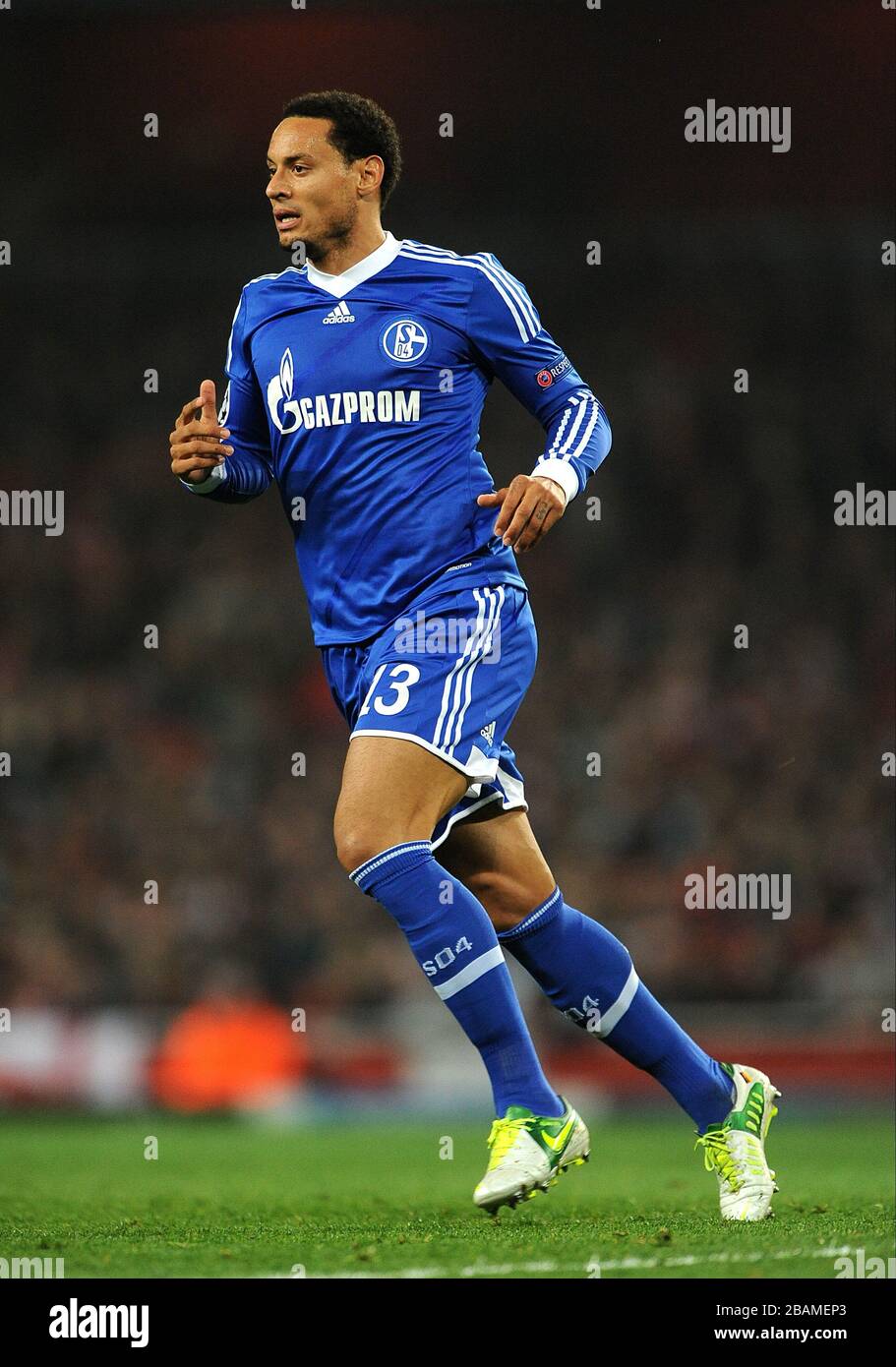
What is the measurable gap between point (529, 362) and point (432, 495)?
0.45 metres

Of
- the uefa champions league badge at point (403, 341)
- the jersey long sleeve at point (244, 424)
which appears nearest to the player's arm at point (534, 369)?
the uefa champions league badge at point (403, 341)

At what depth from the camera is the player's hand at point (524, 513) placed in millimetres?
4145

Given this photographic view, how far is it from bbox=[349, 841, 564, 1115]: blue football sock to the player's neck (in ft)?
5.19

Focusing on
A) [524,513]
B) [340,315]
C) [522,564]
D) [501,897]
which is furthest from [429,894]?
[522,564]

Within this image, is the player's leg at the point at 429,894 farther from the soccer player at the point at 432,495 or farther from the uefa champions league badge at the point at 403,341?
the uefa champions league badge at the point at 403,341

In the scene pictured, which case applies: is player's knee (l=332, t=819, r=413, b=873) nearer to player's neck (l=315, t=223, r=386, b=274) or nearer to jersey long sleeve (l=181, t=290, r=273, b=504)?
jersey long sleeve (l=181, t=290, r=273, b=504)

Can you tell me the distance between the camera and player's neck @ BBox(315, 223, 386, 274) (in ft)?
15.4

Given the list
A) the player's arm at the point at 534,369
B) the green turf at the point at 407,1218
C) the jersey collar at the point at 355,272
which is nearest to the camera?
the green turf at the point at 407,1218

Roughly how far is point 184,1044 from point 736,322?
8.45m

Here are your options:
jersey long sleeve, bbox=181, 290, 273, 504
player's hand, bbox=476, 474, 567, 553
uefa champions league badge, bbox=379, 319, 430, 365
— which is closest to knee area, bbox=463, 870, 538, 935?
player's hand, bbox=476, 474, 567, 553

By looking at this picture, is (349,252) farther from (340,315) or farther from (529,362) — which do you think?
(529,362)

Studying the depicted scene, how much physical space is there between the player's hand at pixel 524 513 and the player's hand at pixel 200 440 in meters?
0.79

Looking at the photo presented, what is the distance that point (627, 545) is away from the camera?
16.0 meters

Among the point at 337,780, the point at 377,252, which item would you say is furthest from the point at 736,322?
the point at 377,252
